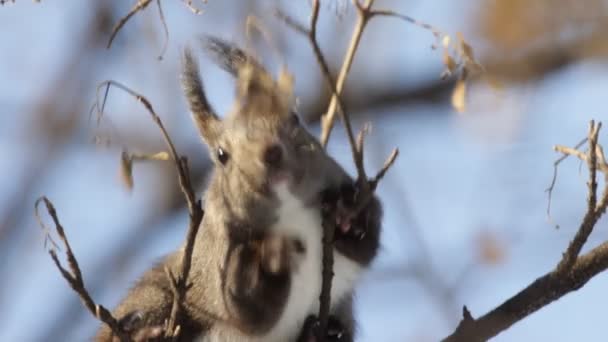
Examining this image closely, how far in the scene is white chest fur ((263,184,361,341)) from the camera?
12.2ft

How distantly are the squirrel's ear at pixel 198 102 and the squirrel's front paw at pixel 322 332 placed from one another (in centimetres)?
74

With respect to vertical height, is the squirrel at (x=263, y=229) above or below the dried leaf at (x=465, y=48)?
below

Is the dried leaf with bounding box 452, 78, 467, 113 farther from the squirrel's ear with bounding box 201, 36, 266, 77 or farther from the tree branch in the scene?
the squirrel's ear with bounding box 201, 36, 266, 77

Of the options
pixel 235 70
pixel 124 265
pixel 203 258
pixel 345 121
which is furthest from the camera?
pixel 124 265

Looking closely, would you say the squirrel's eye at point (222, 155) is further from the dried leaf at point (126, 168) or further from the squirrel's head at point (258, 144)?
the dried leaf at point (126, 168)

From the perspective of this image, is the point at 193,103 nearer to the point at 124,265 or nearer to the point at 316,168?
the point at 316,168

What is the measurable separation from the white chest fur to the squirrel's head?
0.40 ft

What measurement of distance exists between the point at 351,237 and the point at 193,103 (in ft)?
2.58

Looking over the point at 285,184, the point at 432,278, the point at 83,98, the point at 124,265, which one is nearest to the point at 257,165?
the point at 285,184

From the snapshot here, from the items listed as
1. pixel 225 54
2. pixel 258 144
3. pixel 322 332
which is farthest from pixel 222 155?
pixel 322 332

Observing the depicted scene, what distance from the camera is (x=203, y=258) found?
400 cm

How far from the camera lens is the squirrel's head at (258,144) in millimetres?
3432

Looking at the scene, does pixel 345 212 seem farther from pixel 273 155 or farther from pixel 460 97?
pixel 460 97

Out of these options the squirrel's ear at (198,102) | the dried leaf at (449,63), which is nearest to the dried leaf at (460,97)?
the dried leaf at (449,63)
